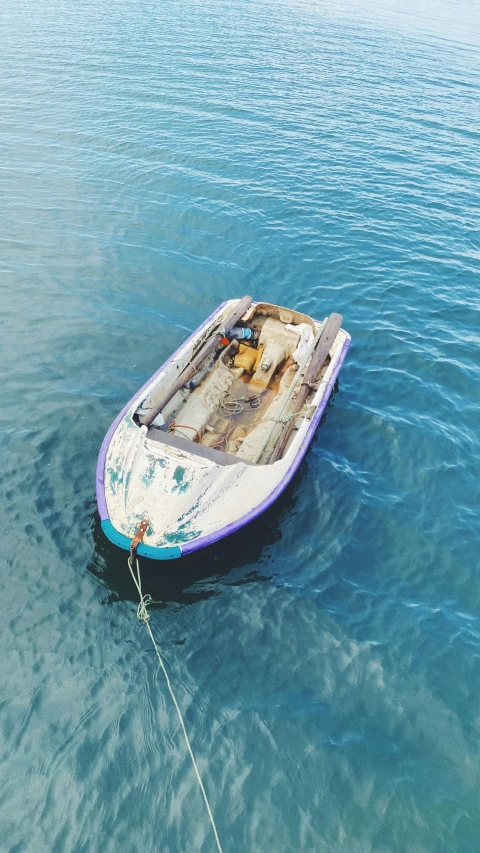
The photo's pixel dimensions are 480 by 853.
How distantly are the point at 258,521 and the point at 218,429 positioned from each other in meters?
2.90

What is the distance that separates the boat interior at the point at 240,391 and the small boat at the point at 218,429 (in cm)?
3

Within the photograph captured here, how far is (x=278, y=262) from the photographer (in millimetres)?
20391

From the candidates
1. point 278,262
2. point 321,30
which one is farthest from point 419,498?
point 321,30

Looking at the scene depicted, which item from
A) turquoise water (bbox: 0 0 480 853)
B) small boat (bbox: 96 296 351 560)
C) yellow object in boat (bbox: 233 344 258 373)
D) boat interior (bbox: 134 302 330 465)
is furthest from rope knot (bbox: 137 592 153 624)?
yellow object in boat (bbox: 233 344 258 373)

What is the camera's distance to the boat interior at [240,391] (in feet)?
41.1

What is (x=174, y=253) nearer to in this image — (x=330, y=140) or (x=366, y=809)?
(x=330, y=140)

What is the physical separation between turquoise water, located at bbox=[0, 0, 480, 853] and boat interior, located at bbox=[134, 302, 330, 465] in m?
1.37

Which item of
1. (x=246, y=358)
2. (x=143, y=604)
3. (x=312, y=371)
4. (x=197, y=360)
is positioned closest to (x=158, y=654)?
(x=143, y=604)

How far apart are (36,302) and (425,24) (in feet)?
185

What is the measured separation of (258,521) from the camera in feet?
38.5

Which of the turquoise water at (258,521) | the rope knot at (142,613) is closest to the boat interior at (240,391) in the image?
the turquoise water at (258,521)

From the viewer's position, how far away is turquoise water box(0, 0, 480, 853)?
812 cm

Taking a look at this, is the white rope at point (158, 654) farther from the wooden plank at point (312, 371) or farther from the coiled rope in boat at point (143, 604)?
the wooden plank at point (312, 371)

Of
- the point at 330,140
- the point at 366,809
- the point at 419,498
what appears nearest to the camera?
the point at 366,809
